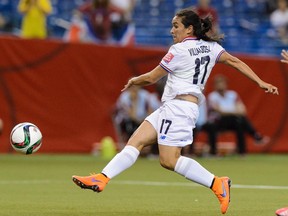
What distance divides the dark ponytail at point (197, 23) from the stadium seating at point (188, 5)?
53.1 feet

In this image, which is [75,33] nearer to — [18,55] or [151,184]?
[18,55]

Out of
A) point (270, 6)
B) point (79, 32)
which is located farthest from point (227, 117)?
point (270, 6)

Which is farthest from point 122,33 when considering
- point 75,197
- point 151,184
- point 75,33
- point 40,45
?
point 75,197

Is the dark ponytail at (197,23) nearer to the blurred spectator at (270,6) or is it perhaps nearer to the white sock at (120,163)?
the white sock at (120,163)

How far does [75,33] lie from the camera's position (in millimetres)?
22453

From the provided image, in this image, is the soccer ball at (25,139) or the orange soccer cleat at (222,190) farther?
the soccer ball at (25,139)

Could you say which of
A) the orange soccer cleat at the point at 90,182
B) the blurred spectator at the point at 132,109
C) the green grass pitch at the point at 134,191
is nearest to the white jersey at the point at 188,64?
the orange soccer cleat at the point at 90,182

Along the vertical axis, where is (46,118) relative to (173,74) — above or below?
below

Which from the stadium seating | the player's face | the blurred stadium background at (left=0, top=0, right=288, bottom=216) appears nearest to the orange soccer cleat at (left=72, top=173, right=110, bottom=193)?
the blurred stadium background at (left=0, top=0, right=288, bottom=216)

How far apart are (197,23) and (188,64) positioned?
19.7 inches

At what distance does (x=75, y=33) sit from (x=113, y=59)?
7.96 feet

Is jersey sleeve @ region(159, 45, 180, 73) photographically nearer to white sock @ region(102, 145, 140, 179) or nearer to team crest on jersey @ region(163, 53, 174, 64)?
team crest on jersey @ region(163, 53, 174, 64)

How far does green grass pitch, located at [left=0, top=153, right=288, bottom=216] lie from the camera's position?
961 centimetres

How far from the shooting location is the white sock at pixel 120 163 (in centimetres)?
931
